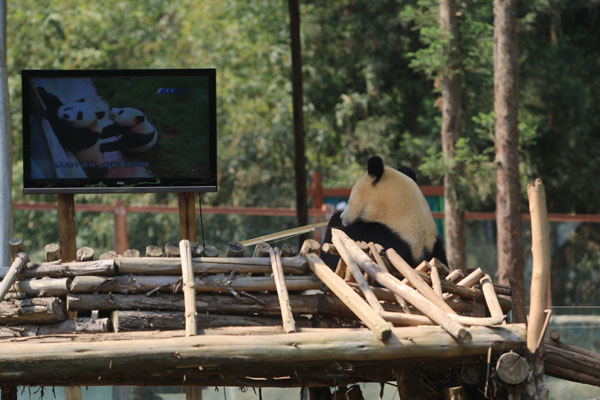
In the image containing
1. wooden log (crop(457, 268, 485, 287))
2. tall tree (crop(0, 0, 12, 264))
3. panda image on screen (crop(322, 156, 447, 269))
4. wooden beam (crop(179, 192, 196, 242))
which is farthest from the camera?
tall tree (crop(0, 0, 12, 264))

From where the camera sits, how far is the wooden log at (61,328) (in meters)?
6.10

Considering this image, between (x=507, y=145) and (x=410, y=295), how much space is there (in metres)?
6.70

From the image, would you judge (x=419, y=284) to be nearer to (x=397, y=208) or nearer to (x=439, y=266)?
(x=439, y=266)

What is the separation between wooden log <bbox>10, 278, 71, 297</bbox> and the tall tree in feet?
7.21

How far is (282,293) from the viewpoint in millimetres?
6074

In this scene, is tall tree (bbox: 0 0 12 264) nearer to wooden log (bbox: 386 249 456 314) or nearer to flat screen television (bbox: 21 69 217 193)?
flat screen television (bbox: 21 69 217 193)

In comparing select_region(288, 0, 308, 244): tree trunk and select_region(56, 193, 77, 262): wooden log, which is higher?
select_region(288, 0, 308, 244): tree trunk

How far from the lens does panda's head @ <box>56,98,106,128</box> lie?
738 centimetres

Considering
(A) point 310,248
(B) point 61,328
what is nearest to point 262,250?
(A) point 310,248

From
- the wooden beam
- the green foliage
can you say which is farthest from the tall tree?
the green foliage

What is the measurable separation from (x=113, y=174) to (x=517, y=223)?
6.45 metres

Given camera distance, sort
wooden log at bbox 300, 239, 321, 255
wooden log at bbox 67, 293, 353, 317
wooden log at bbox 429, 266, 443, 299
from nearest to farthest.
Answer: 1. wooden log at bbox 67, 293, 353, 317
2. wooden log at bbox 429, 266, 443, 299
3. wooden log at bbox 300, 239, 321, 255

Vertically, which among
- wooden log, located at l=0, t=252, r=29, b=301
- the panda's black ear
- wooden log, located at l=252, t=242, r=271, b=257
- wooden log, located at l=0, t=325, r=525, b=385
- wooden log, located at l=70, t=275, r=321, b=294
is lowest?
wooden log, located at l=0, t=325, r=525, b=385

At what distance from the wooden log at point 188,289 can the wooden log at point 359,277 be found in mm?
1021
